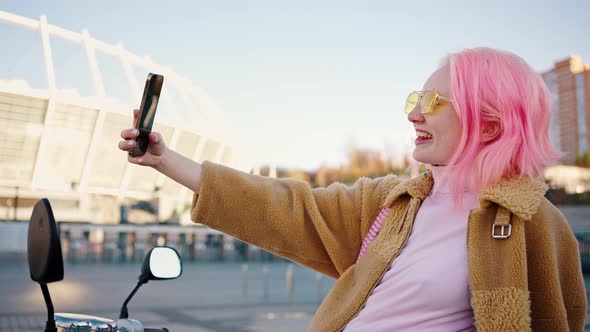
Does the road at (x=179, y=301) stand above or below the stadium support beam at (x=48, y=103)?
below

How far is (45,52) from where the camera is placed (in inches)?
1054

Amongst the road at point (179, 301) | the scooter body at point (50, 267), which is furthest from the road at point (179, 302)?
the scooter body at point (50, 267)

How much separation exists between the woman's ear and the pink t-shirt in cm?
20

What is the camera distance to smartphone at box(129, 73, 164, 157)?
182cm

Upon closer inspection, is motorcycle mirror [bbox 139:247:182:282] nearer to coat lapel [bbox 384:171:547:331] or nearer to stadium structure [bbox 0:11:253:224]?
coat lapel [bbox 384:171:547:331]

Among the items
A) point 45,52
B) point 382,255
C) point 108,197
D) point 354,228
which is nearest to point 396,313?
point 382,255

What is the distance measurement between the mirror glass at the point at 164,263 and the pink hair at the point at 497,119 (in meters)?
1.16

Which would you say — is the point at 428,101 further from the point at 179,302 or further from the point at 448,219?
the point at 179,302

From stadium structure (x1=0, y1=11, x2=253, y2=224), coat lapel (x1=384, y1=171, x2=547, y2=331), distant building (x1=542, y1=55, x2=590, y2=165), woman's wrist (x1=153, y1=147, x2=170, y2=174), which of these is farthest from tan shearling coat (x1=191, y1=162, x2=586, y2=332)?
distant building (x1=542, y1=55, x2=590, y2=165)

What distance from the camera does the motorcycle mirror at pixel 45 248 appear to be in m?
1.96

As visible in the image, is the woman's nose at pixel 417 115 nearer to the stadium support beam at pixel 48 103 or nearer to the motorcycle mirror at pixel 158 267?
the motorcycle mirror at pixel 158 267

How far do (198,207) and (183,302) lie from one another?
9876 millimetres

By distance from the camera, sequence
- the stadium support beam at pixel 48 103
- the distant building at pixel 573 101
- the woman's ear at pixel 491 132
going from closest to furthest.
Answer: the woman's ear at pixel 491 132, the stadium support beam at pixel 48 103, the distant building at pixel 573 101

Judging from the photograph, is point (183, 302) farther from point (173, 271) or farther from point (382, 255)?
point (382, 255)
